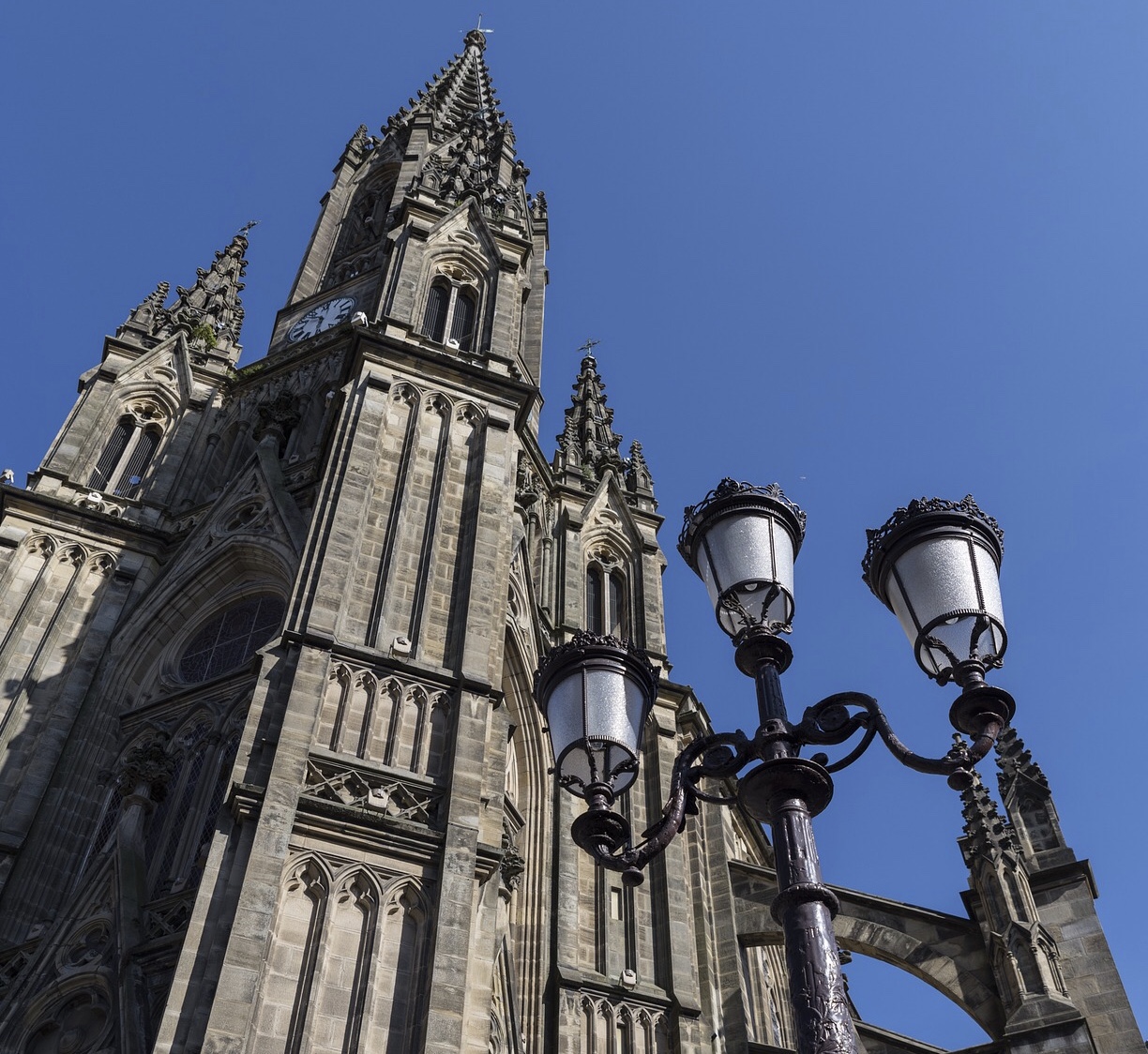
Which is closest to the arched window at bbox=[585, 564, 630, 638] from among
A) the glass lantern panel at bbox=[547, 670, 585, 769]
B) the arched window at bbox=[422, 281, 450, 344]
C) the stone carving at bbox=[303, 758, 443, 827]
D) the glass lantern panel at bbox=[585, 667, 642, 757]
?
the arched window at bbox=[422, 281, 450, 344]

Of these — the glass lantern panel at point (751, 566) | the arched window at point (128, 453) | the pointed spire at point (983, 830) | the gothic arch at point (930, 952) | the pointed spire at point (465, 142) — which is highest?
the pointed spire at point (465, 142)

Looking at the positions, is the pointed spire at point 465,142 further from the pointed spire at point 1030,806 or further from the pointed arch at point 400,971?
the pointed arch at point 400,971

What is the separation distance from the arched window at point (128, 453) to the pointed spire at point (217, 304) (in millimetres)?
3853

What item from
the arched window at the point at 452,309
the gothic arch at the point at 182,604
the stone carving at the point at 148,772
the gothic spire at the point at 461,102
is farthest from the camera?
the gothic spire at the point at 461,102

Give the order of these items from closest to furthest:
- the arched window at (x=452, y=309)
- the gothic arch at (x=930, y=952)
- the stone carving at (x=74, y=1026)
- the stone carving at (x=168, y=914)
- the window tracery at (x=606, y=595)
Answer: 1. the stone carving at (x=74, y=1026)
2. the stone carving at (x=168, y=914)
3. the gothic arch at (x=930, y=952)
4. the arched window at (x=452, y=309)
5. the window tracery at (x=606, y=595)

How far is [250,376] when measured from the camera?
94.4 ft

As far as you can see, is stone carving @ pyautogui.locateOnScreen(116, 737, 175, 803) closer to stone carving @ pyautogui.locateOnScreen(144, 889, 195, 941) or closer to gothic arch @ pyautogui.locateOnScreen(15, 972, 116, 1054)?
stone carving @ pyautogui.locateOnScreen(144, 889, 195, 941)

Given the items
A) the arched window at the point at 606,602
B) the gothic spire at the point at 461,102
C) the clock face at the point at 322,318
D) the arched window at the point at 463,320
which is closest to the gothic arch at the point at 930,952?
the arched window at the point at 606,602

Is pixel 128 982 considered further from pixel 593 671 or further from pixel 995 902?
pixel 995 902

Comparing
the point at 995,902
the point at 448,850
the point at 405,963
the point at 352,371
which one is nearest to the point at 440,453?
the point at 352,371

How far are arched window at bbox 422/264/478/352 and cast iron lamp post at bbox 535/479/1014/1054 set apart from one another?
1388 centimetres

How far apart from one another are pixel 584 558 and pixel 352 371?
741cm

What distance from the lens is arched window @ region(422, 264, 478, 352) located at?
22.4 meters

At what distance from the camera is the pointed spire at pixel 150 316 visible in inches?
1141
